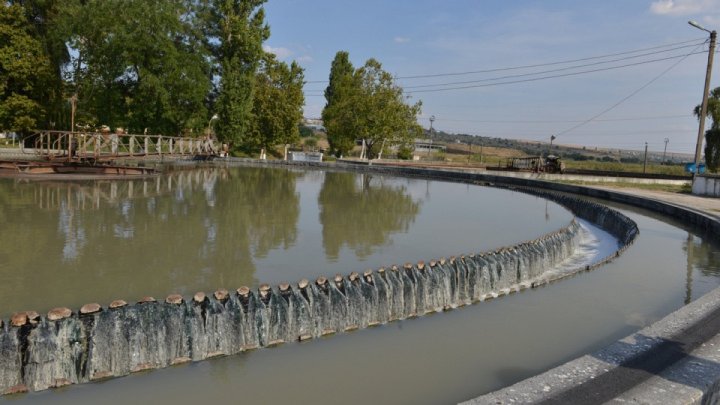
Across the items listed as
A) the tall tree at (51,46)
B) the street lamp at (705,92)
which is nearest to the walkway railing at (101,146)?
the tall tree at (51,46)

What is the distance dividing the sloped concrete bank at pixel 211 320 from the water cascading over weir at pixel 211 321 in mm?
10

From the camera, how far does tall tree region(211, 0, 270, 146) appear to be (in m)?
45.1

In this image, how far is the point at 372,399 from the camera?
527cm

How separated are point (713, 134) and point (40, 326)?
57.8 metres

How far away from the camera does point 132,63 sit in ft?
127

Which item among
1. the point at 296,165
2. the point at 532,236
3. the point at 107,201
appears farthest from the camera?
the point at 296,165

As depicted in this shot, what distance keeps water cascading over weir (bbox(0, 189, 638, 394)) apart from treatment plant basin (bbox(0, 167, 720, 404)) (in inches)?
8.0

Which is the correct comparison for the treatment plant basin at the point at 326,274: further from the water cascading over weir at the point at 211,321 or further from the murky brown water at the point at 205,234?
the water cascading over weir at the point at 211,321

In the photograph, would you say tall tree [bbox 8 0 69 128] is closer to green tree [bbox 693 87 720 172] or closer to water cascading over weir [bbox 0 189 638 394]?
water cascading over weir [bbox 0 189 638 394]

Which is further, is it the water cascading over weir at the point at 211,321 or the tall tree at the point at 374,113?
the tall tree at the point at 374,113

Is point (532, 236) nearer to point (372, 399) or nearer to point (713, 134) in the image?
point (372, 399)

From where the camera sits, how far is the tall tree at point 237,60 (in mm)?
45094

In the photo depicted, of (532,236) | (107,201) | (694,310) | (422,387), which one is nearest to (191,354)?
(422,387)

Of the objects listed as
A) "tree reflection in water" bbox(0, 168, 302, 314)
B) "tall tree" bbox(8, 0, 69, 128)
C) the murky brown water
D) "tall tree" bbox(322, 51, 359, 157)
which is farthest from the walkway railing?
"tall tree" bbox(322, 51, 359, 157)
